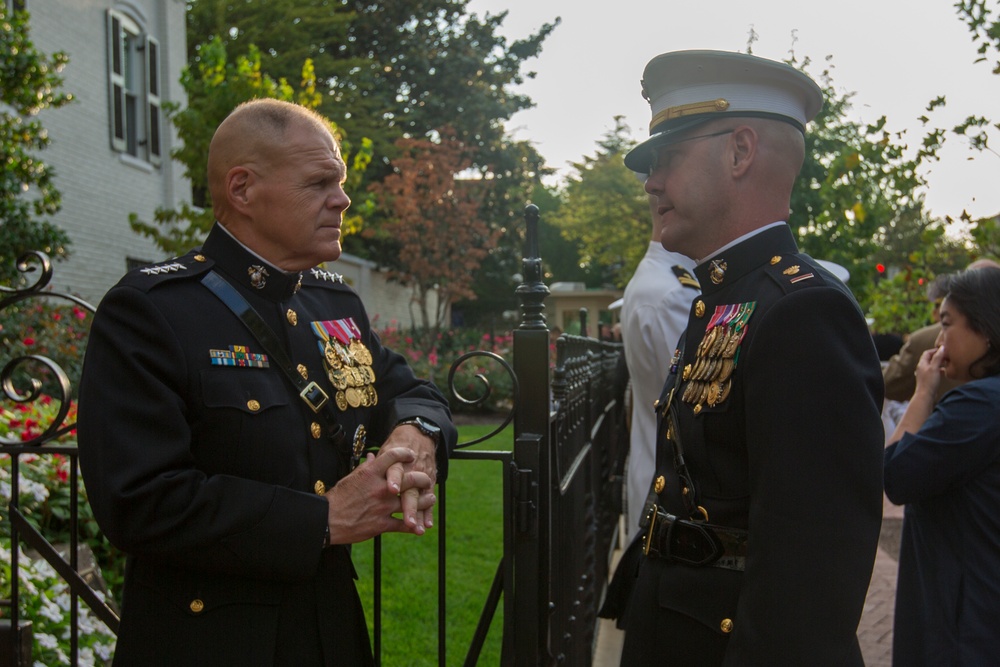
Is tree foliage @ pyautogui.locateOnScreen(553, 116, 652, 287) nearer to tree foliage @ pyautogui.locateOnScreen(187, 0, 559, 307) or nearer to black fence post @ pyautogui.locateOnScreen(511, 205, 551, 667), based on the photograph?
tree foliage @ pyautogui.locateOnScreen(187, 0, 559, 307)

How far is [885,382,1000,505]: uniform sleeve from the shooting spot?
8.53ft

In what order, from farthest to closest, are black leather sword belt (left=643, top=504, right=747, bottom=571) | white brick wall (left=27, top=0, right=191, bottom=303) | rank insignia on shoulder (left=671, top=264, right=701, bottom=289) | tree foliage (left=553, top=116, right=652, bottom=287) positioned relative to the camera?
tree foliage (left=553, top=116, right=652, bottom=287) < white brick wall (left=27, top=0, right=191, bottom=303) < rank insignia on shoulder (left=671, top=264, right=701, bottom=289) < black leather sword belt (left=643, top=504, right=747, bottom=571)

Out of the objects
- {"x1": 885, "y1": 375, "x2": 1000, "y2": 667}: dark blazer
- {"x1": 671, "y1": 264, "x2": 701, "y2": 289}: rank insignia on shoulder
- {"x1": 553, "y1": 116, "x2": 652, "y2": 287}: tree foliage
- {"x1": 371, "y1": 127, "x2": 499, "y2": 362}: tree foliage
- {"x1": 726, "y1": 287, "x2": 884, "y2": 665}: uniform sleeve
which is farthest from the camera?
{"x1": 553, "y1": 116, "x2": 652, "y2": 287}: tree foliage

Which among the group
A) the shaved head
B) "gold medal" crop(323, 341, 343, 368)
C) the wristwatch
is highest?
the shaved head

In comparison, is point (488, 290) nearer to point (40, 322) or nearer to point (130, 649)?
point (40, 322)

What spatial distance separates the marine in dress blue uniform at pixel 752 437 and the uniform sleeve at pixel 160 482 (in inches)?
31.6

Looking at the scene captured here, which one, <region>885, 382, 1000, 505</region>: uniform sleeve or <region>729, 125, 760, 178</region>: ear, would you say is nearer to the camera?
<region>729, 125, 760, 178</region>: ear

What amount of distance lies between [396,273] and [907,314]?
21915 millimetres

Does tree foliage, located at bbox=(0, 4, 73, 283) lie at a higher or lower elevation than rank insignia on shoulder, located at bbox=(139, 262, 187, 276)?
higher

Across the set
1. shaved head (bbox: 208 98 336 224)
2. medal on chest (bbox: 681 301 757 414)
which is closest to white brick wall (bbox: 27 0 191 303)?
shaved head (bbox: 208 98 336 224)

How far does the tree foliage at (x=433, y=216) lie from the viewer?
82.3 ft

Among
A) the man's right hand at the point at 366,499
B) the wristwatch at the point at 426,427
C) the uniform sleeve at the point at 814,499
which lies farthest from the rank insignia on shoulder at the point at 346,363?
the uniform sleeve at the point at 814,499

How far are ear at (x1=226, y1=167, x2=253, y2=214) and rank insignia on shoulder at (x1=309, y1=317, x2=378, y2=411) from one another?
34 centimetres

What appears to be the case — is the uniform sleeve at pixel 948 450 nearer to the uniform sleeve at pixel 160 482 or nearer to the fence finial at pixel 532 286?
the fence finial at pixel 532 286
